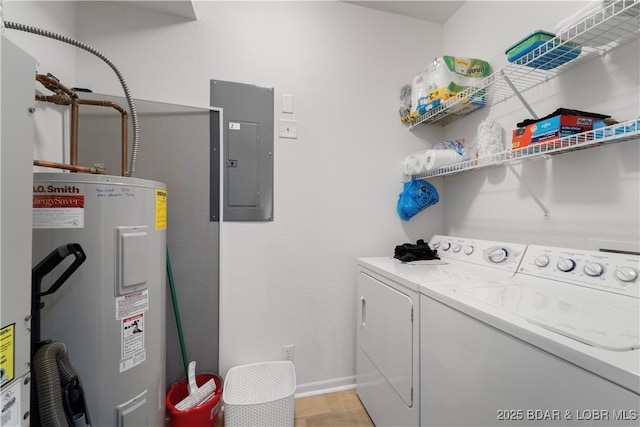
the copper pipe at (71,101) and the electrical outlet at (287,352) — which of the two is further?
the electrical outlet at (287,352)

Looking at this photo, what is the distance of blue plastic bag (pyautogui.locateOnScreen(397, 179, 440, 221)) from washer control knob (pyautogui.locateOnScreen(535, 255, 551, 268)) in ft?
2.55

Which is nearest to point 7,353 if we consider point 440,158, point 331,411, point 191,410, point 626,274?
point 191,410

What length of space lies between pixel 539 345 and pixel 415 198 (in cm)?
127

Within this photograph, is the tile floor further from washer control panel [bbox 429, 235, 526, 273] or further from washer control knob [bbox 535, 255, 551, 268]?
washer control knob [bbox 535, 255, 551, 268]

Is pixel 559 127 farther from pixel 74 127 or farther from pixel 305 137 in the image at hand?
pixel 74 127

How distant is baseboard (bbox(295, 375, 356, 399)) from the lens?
1698mm

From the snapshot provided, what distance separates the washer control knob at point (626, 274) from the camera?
0.83 m

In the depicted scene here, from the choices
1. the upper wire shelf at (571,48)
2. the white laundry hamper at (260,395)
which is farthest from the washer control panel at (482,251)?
the white laundry hamper at (260,395)

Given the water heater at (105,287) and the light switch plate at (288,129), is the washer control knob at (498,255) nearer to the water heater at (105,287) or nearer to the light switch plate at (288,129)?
the light switch plate at (288,129)

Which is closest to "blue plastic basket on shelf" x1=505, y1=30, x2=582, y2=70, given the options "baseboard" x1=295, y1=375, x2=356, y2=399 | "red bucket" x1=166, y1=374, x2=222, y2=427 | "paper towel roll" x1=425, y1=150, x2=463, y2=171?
"paper towel roll" x1=425, y1=150, x2=463, y2=171

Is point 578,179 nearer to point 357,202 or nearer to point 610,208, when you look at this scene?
point 610,208

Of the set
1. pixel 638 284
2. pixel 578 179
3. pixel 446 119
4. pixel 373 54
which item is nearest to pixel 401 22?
pixel 373 54

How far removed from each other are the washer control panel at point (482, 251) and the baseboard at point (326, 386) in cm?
110

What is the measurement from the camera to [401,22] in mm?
1886
